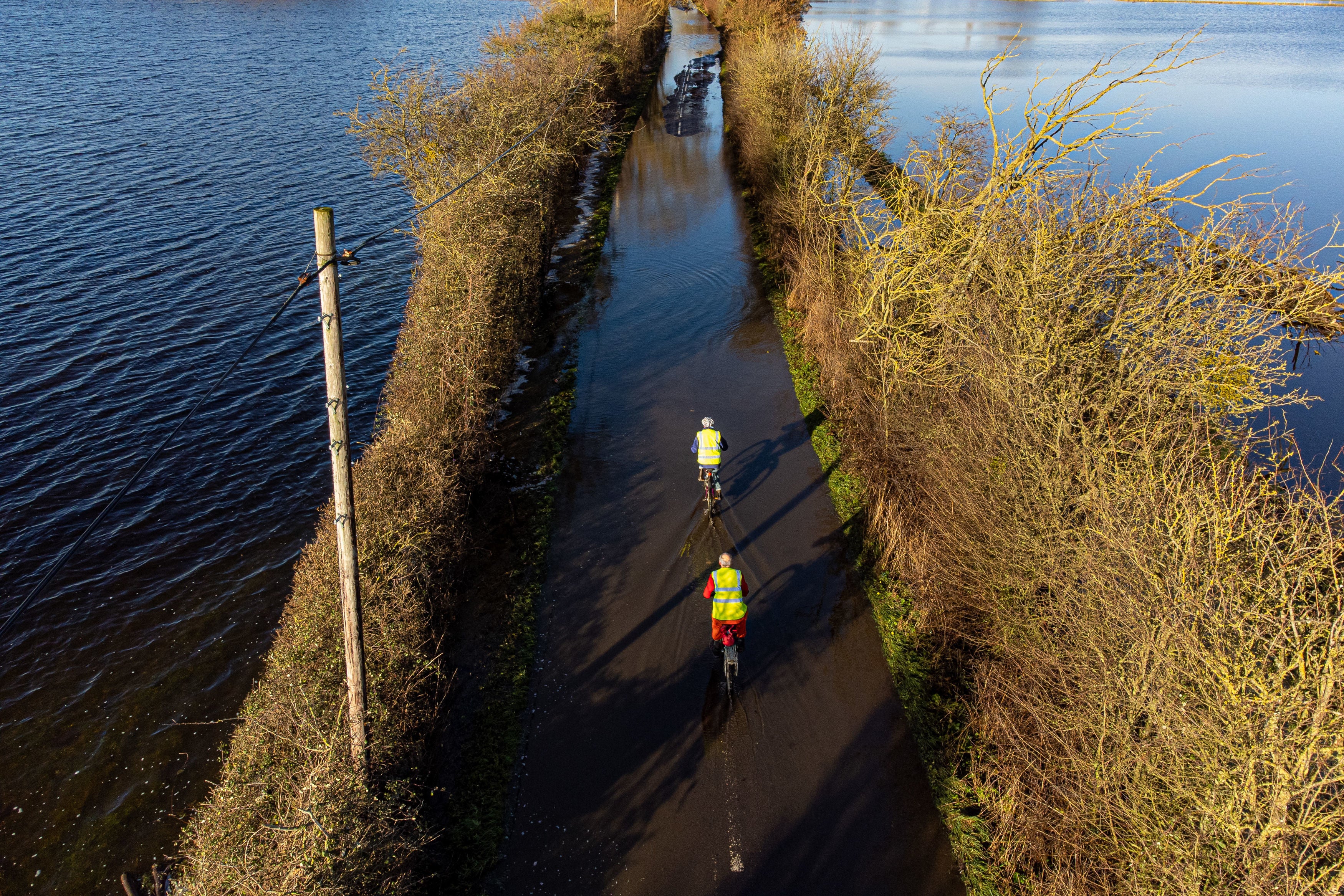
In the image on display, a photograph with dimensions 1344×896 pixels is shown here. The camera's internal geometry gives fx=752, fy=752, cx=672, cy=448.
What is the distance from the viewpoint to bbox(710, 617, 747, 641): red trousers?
9344mm

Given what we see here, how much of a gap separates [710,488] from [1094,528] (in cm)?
620

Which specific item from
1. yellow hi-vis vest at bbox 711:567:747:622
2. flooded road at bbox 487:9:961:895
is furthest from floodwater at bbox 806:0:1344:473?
yellow hi-vis vest at bbox 711:567:747:622

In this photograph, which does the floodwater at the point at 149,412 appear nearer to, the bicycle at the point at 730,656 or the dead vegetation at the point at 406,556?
the dead vegetation at the point at 406,556

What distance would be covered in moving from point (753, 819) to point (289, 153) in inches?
1226

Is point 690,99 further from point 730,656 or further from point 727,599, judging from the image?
point 730,656

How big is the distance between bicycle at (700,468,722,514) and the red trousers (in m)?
3.22

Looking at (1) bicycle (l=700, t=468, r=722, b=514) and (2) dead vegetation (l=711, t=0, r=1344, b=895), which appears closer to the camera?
(2) dead vegetation (l=711, t=0, r=1344, b=895)

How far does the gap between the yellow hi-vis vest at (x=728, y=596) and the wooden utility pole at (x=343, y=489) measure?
13.5 feet

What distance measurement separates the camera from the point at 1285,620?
5.48 metres

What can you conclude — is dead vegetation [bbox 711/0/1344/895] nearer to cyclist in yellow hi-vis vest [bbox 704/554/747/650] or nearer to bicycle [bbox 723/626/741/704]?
bicycle [bbox 723/626/741/704]

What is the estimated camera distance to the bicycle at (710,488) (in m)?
12.4

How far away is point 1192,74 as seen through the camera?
4322cm

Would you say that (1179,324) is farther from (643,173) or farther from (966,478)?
(643,173)

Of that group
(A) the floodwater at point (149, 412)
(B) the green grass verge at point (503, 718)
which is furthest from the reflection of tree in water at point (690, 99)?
(B) the green grass verge at point (503, 718)
